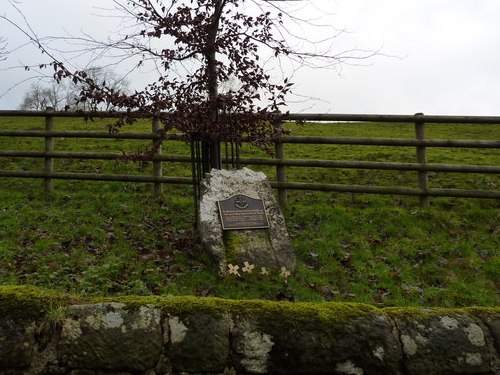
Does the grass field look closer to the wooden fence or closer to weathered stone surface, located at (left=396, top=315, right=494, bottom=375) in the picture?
the wooden fence

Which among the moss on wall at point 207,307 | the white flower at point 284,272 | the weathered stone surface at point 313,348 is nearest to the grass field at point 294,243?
the white flower at point 284,272

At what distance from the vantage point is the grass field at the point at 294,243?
17.1 feet

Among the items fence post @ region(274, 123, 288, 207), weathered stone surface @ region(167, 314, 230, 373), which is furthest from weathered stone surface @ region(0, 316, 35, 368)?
fence post @ region(274, 123, 288, 207)

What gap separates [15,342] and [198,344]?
3.38 ft

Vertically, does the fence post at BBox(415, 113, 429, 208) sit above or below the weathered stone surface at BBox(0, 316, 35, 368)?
above

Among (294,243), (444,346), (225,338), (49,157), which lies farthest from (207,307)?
(49,157)

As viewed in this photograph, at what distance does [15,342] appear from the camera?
2.64 m

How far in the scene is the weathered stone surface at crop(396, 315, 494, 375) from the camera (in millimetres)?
2787

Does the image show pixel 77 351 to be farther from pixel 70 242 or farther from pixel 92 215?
pixel 92 215

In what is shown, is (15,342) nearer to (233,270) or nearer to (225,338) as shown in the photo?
(225,338)

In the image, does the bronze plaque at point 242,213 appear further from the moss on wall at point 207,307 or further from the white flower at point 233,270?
the moss on wall at point 207,307

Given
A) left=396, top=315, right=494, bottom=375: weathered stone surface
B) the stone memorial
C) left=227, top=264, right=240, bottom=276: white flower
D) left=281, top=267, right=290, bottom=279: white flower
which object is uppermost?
the stone memorial

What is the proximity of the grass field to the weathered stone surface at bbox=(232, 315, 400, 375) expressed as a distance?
6.77 feet

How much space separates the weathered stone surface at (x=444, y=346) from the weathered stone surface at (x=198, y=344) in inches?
43.1
